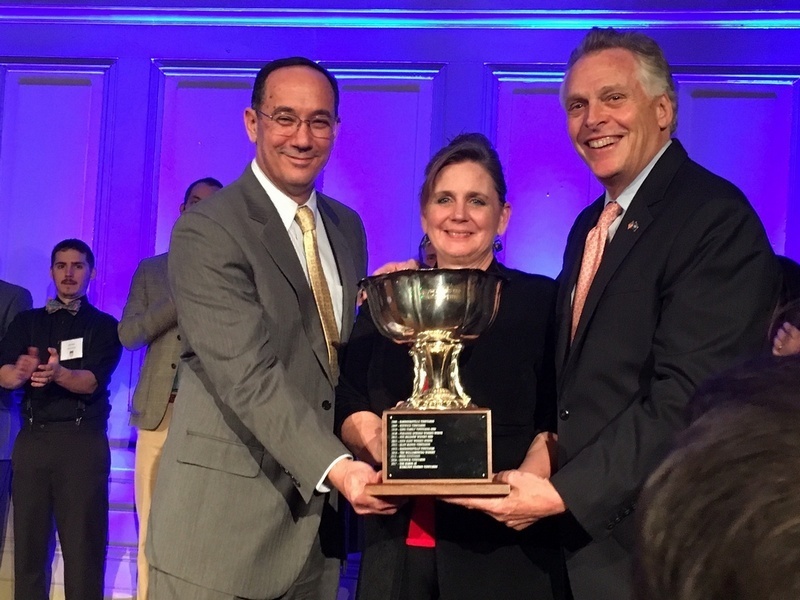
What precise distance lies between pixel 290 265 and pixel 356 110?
8.87 feet

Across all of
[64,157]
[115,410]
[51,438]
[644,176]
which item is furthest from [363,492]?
[64,157]

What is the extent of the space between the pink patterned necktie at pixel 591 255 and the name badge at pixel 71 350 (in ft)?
9.95

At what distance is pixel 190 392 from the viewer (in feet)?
7.53

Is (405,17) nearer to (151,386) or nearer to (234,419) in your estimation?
(151,386)

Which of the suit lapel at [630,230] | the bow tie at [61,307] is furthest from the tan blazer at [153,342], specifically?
the suit lapel at [630,230]

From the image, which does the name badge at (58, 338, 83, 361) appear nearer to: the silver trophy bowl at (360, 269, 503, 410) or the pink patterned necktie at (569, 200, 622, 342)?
the silver trophy bowl at (360, 269, 503, 410)

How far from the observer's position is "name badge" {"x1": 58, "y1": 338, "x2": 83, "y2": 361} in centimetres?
443

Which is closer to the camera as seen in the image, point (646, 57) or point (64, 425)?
point (646, 57)

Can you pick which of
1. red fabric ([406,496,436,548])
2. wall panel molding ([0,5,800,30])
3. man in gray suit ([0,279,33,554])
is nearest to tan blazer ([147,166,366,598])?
red fabric ([406,496,436,548])

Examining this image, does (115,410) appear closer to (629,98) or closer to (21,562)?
(21,562)

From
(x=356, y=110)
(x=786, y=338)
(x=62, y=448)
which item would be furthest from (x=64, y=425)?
(x=786, y=338)

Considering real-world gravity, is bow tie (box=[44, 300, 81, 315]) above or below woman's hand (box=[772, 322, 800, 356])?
above

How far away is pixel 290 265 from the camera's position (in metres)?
2.26

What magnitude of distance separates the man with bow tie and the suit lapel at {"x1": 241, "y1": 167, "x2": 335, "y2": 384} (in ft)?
7.86
